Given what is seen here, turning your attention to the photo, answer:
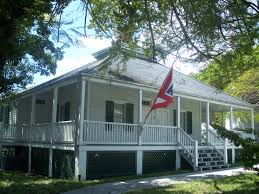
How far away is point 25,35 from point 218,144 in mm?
13603

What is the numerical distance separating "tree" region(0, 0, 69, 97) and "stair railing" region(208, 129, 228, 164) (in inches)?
405

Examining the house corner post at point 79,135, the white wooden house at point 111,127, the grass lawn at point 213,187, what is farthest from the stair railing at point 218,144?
the house corner post at point 79,135

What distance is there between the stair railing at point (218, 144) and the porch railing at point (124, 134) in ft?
10.3

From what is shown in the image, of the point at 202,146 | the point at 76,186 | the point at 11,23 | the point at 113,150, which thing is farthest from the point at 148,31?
the point at 202,146

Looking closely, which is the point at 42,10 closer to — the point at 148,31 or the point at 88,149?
the point at 148,31

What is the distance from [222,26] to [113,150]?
8458 millimetres

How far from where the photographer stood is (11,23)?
1069cm

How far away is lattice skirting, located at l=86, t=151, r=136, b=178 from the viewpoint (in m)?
16.5

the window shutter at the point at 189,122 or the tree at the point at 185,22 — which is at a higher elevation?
the tree at the point at 185,22

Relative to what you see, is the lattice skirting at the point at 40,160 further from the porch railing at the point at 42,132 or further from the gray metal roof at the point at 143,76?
the gray metal roof at the point at 143,76

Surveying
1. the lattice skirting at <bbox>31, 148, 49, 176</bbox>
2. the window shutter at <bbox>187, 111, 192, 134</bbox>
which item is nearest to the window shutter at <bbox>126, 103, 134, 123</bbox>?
the lattice skirting at <bbox>31, 148, 49, 176</bbox>

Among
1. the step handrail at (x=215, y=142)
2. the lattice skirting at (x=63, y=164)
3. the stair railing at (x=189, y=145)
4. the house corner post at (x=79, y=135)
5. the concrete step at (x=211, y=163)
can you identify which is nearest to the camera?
the house corner post at (x=79, y=135)

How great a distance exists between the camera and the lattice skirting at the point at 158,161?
61.5 feet

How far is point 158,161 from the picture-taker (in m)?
19.3
